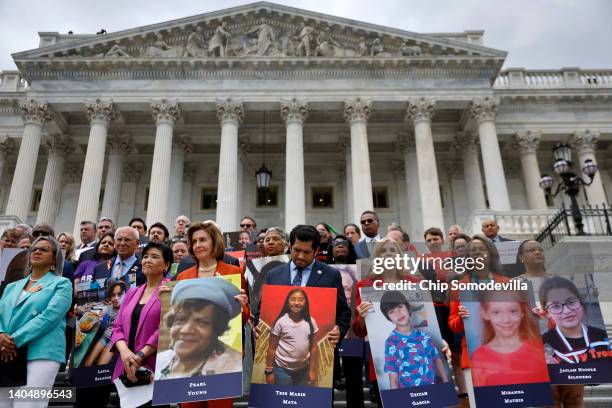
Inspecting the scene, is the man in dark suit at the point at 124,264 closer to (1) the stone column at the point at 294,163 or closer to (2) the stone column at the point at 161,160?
(1) the stone column at the point at 294,163

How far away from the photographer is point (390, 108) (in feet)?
89.5

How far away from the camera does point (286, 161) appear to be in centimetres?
2528

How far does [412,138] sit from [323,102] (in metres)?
6.37

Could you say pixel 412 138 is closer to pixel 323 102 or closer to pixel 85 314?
pixel 323 102

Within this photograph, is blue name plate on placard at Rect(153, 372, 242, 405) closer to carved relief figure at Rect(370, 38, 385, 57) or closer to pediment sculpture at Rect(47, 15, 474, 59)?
pediment sculpture at Rect(47, 15, 474, 59)

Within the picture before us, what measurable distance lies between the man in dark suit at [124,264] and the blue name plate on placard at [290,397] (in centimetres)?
286

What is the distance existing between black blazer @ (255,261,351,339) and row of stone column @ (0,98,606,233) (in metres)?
→ 17.9

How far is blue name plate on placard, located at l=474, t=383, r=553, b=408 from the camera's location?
509 centimetres

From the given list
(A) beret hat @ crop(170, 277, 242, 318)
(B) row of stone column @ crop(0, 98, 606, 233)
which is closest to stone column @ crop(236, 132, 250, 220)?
(B) row of stone column @ crop(0, 98, 606, 233)

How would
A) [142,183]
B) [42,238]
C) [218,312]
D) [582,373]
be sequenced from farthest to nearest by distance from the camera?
[142,183]
[42,238]
[582,373]
[218,312]

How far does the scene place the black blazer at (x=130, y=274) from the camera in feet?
22.1

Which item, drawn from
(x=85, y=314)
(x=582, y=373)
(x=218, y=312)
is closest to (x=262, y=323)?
(x=218, y=312)

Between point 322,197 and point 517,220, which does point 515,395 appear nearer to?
point 517,220

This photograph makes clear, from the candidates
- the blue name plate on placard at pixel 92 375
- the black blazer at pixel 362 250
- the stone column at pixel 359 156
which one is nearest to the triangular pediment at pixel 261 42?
the stone column at pixel 359 156
